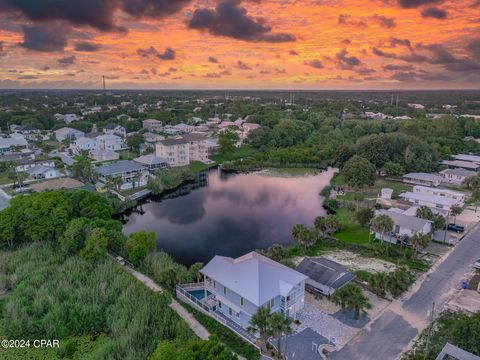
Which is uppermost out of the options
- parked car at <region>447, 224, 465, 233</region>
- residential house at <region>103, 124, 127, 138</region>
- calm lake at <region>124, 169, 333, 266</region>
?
residential house at <region>103, 124, 127, 138</region>

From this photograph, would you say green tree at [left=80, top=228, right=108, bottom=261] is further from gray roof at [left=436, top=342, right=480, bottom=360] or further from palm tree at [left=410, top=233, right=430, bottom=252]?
palm tree at [left=410, top=233, right=430, bottom=252]

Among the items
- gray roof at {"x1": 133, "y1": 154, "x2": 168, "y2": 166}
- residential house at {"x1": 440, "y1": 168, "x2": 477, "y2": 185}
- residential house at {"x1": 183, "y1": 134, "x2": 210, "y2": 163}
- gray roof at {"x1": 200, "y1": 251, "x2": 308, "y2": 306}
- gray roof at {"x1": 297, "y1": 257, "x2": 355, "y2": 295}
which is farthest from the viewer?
residential house at {"x1": 183, "y1": 134, "x2": 210, "y2": 163}

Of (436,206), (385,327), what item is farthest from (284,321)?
(436,206)

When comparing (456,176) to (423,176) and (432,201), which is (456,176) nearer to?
(423,176)

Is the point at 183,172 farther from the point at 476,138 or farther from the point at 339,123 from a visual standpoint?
the point at 476,138

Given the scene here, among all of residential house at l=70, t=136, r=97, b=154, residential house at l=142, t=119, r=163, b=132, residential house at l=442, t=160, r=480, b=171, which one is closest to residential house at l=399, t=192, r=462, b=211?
residential house at l=442, t=160, r=480, b=171

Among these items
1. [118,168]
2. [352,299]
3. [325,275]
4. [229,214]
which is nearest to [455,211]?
[325,275]
